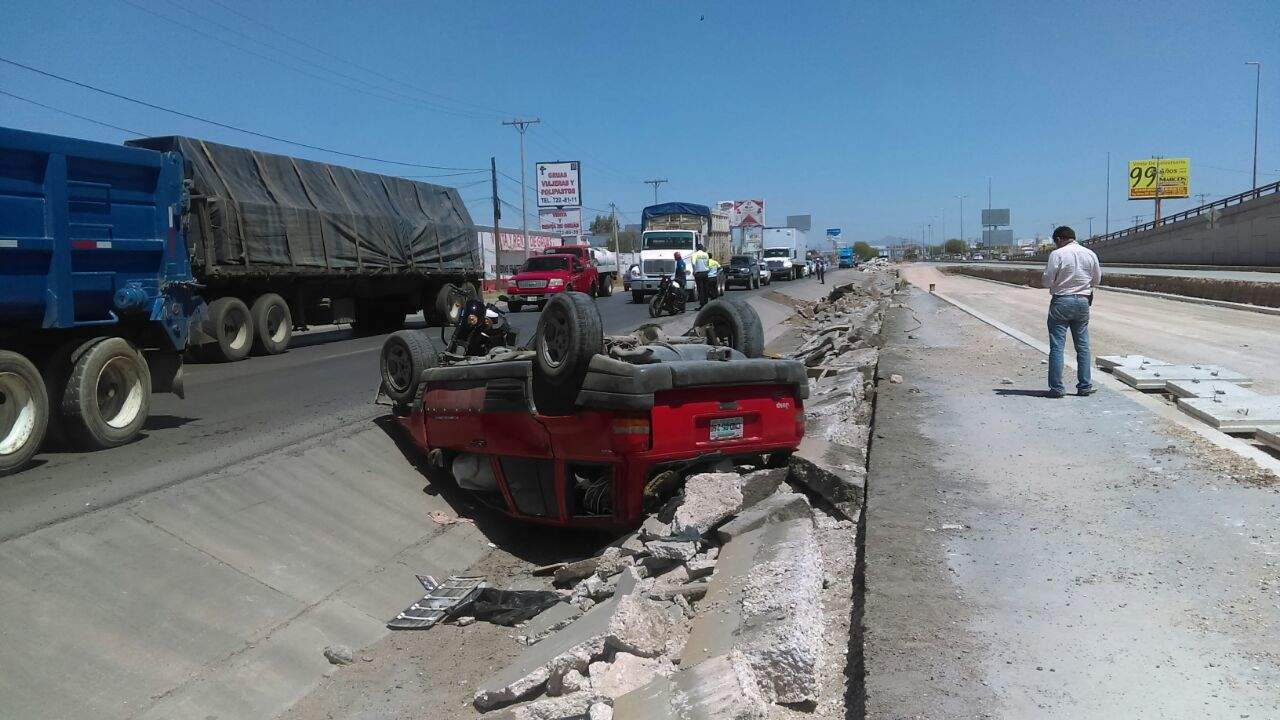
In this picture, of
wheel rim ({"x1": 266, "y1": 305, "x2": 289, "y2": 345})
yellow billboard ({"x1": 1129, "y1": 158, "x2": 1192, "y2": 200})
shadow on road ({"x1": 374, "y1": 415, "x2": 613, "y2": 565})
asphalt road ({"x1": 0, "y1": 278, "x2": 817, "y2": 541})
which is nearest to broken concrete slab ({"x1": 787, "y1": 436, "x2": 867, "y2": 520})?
shadow on road ({"x1": 374, "y1": 415, "x2": 613, "y2": 565})

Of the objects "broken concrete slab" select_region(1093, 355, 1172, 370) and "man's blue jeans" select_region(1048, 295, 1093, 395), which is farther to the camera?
"broken concrete slab" select_region(1093, 355, 1172, 370)

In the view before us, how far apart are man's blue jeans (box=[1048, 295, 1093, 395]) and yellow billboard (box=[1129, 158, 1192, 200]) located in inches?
3902

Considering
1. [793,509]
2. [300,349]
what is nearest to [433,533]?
[793,509]

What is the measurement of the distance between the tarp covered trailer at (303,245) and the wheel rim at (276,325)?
0.09 feet

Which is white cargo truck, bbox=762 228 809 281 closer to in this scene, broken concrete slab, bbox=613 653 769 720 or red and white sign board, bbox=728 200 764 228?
red and white sign board, bbox=728 200 764 228

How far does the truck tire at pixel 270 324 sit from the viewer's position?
1698cm

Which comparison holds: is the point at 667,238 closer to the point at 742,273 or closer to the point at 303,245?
the point at 742,273

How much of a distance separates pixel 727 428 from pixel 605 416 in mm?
841

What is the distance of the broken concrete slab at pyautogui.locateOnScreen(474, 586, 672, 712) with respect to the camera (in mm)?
4180

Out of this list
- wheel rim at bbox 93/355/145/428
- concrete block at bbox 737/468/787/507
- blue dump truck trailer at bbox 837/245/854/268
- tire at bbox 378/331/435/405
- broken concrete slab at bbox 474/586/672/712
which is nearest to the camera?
broken concrete slab at bbox 474/586/672/712

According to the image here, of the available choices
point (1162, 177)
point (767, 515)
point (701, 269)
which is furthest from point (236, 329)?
point (1162, 177)

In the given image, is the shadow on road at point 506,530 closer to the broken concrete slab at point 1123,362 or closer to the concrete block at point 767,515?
the concrete block at point 767,515

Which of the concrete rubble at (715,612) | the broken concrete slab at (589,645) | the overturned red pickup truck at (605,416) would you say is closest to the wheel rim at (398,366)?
the overturned red pickup truck at (605,416)

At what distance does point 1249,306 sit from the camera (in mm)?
20562
